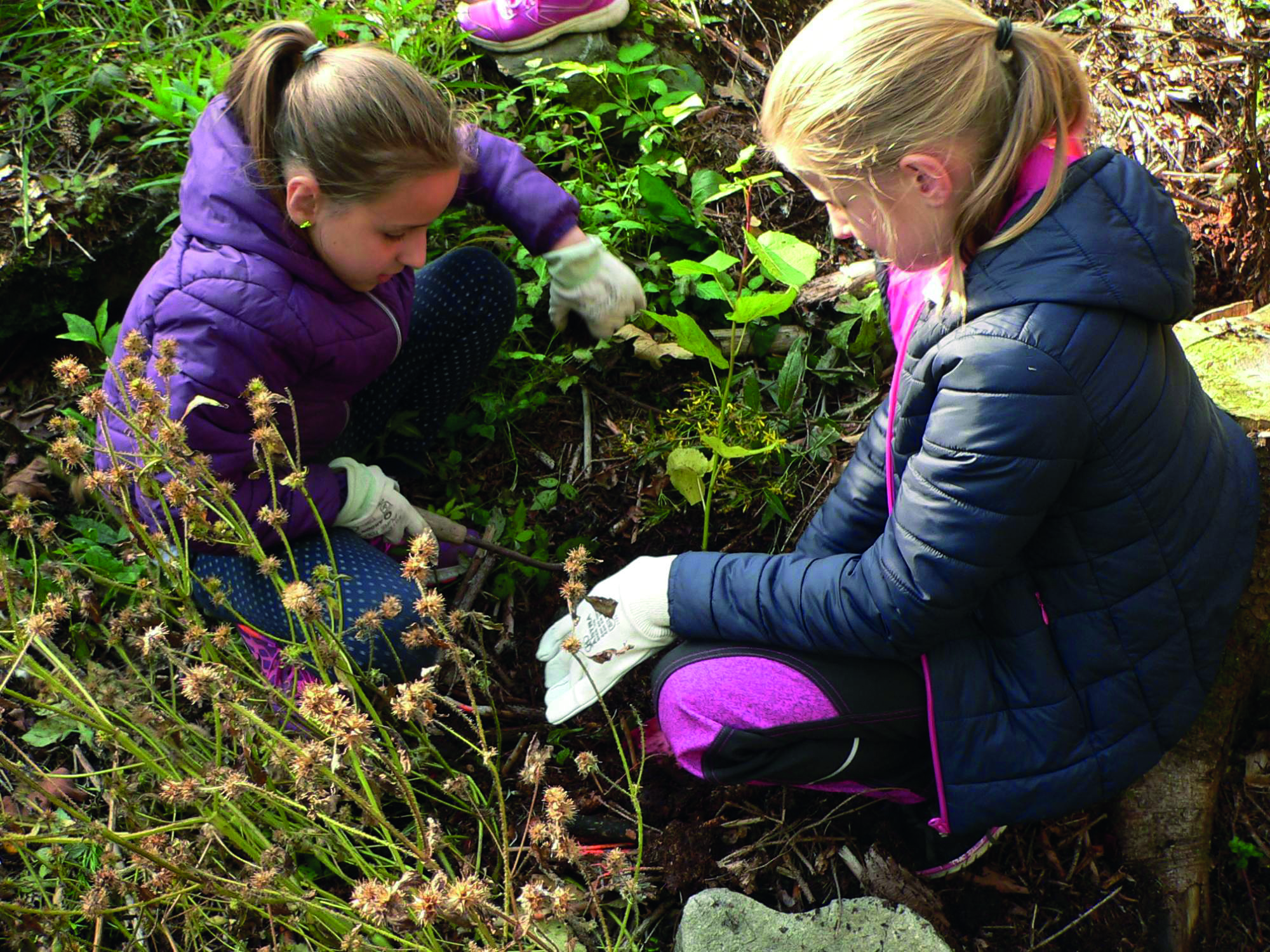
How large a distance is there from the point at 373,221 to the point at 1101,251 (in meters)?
1.20

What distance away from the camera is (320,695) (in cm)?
108

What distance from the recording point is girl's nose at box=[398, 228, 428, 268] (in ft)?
6.15

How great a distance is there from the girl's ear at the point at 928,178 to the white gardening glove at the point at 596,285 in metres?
0.95

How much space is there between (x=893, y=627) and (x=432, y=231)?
170cm

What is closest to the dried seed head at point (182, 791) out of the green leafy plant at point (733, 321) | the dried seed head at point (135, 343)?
the dried seed head at point (135, 343)

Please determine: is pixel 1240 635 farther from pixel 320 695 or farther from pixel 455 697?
pixel 320 695

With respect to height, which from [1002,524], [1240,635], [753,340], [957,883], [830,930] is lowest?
[957,883]

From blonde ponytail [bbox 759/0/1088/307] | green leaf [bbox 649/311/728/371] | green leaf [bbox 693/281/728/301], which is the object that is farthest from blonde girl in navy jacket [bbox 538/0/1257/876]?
green leaf [bbox 693/281/728/301]

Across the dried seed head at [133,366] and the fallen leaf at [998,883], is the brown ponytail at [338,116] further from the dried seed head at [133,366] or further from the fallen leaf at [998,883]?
the fallen leaf at [998,883]

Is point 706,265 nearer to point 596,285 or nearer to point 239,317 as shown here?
point 596,285

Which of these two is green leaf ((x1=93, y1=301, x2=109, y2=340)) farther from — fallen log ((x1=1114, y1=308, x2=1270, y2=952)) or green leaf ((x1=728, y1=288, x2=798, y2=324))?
fallen log ((x1=1114, y1=308, x2=1270, y2=952))

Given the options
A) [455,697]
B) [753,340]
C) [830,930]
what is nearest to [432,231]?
[753,340]

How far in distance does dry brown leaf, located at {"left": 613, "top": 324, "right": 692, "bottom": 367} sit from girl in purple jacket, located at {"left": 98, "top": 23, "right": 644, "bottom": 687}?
0.77 ft

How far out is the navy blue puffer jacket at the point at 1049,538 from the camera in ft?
4.68
